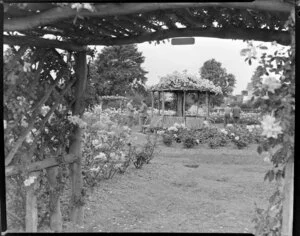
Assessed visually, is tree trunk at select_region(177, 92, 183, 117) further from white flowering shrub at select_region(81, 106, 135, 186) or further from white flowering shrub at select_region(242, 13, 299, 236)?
white flowering shrub at select_region(242, 13, 299, 236)

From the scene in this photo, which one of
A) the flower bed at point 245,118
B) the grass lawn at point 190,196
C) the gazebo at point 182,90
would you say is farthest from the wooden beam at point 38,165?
the flower bed at point 245,118

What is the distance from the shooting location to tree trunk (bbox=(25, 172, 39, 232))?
2704 mm

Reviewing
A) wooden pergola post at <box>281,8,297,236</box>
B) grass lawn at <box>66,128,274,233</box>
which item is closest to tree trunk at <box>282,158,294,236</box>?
wooden pergola post at <box>281,8,297,236</box>

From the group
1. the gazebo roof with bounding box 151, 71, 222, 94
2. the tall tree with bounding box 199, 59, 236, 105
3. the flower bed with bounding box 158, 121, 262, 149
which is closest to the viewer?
the tall tree with bounding box 199, 59, 236, 105

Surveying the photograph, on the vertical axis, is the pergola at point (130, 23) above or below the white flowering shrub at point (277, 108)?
above

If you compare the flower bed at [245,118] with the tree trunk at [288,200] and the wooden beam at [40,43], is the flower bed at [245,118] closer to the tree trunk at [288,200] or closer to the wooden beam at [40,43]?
the tree trunk at [288,200]

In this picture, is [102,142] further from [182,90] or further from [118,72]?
[182,90]

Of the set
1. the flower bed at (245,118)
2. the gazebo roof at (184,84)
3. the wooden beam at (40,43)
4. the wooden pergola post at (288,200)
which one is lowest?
the wooden pergola post at (288,200)

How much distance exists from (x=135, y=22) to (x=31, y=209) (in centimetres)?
157

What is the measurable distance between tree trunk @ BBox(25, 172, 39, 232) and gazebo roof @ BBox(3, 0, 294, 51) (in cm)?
105

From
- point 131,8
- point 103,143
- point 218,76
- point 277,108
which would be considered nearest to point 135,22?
point 131,8

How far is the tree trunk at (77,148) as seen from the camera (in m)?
3.27

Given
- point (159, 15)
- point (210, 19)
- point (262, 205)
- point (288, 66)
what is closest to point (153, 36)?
point (159, 15)

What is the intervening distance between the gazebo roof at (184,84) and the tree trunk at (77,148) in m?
0.81
